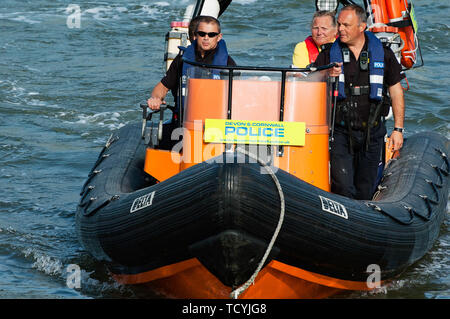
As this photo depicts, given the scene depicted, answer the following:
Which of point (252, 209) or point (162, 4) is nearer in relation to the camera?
point (252, 209)

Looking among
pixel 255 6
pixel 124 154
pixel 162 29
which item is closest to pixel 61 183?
pixel 124 154

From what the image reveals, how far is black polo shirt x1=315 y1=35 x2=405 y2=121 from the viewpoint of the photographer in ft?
17.9

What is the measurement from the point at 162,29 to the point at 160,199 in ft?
36.8

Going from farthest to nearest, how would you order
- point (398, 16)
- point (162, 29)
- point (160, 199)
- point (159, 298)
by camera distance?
point (162, 29) < point (398, 16) < point (159, 298) < point (160, 199)

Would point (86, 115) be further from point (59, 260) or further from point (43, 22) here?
point (43, 22)

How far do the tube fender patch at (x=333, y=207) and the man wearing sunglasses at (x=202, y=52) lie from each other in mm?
1398

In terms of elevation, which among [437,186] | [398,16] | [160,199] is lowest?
[437,186]

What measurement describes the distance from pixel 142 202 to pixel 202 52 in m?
1.38

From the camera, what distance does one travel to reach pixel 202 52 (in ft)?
18.2

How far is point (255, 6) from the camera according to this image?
17109 millimetres
